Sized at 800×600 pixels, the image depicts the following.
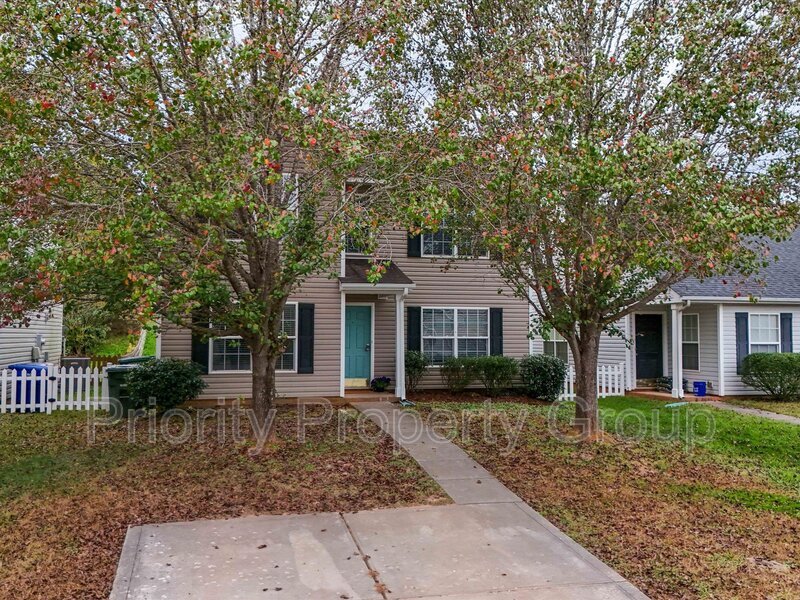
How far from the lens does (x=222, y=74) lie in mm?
6328

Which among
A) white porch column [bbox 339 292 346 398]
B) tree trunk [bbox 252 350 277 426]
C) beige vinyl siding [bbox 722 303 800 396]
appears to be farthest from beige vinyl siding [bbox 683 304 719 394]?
tree trunk [bbox 252 350 277 426]

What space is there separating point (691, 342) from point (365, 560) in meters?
14.1

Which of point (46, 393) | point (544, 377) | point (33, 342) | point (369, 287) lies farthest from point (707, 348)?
point (33, 342)

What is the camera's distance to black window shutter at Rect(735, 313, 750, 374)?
1525cm

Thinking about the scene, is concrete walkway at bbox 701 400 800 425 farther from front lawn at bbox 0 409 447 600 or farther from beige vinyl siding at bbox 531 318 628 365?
front lawn at bbox 0 409 447 600

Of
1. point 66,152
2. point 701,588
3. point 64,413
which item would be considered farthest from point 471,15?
point 64,413

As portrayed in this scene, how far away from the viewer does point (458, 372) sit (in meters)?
13.8

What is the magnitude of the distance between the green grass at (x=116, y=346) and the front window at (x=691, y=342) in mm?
22342

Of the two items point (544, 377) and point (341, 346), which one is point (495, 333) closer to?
point (544, 377)

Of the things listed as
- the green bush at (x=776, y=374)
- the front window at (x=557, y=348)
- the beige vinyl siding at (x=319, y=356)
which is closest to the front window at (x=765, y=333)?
the green bush at (x=776, y=374)

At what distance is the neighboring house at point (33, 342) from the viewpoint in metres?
14.4

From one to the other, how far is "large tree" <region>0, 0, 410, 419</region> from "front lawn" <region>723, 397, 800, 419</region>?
1065 centimetres

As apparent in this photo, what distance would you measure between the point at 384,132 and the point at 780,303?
509 inches

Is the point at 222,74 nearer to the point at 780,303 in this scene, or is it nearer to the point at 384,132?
the point at 384,132
